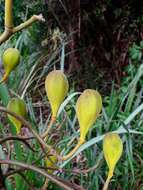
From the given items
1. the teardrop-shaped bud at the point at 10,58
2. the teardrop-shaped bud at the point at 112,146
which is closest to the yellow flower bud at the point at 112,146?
the teardrop-shaped bud at the point at 112,146

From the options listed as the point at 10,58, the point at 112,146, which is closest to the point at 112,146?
the point at 112,146

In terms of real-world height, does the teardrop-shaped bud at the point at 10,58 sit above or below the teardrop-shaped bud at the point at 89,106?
above

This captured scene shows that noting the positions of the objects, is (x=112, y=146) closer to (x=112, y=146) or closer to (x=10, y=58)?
(x=112, y=146)

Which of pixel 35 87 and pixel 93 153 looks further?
pixel 35 87

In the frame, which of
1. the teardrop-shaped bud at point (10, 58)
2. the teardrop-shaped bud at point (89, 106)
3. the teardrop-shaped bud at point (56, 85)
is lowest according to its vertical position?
the teardrop-shaped bud at point (89, 106)

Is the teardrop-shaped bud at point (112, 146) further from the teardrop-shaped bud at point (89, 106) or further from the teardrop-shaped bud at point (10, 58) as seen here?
the teardrop-shaped bud at point (10, 58)

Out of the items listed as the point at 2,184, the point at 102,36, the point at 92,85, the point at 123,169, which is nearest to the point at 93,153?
the point at 123,169

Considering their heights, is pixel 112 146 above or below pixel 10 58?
below

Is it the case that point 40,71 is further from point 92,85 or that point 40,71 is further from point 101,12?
point 101,12

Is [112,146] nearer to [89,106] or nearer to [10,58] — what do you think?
[89,106]

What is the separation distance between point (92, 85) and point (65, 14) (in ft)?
2.60

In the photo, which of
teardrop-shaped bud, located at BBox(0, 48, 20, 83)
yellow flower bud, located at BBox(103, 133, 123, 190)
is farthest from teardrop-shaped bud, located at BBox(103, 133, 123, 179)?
teardrop-shaped bud, located at BBox(0, 48, 20, 83)

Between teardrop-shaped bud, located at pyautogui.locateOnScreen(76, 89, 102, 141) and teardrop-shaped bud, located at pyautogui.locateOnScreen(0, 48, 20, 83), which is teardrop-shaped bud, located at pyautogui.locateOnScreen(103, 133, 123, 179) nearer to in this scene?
teardrop-shaped bud, located at pyautogui.locateOnScreen(76, 89, 102, 141)

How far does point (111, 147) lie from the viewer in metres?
0.62
